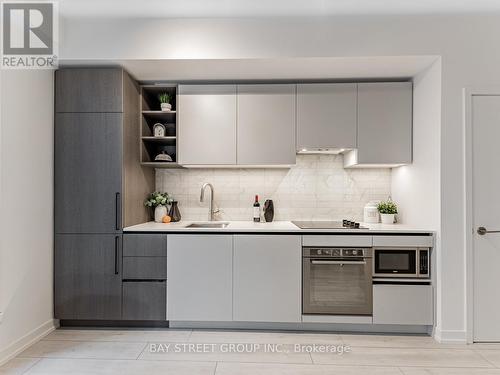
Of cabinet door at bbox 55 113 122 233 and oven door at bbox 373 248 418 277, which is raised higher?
cabinet door at bbox 55 113 122 233

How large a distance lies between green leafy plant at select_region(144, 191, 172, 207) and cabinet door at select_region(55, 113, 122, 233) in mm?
521

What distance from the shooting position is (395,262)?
8.92 ft

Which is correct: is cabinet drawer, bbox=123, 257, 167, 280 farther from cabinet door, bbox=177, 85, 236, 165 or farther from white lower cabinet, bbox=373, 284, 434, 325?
white lower cabinet, bbox=373, 284, 434, 325

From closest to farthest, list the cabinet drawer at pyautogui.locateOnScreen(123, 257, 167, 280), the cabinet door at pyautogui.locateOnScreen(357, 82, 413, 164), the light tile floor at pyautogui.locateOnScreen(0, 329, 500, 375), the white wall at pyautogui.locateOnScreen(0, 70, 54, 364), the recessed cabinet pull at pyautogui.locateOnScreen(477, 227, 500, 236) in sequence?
1. the light tile floor at pyautogui.locateOnScreen(0, 329, 500, 375)
2. the white wall at pyautogui.locateOnScreen(0, 70, 54, 364)
3. the recessed cabinet pull at pyautogui.locateOnScreen(477, 227, 500, 236)
4. the cabinet drawer at pyautogui.locateOnScreen(123, 257, 167, 280)
5. the cabinet door at pyautogui.locateOnScreen(357, 82, 413, 164)

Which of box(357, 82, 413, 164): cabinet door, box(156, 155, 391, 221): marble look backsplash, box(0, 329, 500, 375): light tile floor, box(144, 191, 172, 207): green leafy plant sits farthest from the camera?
box(156, 155, 391, 221): marble look backsplash

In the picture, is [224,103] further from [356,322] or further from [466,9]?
[356,322]

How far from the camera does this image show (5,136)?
2295 mm

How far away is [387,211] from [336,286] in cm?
100

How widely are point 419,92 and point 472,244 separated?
1365 millimetres

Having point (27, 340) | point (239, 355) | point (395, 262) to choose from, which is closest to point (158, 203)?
point (27, 340)

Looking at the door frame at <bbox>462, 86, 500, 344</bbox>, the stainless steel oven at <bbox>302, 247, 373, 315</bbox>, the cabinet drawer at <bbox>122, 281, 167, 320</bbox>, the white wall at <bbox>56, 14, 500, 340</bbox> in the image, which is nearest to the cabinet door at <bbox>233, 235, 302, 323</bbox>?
the stainless steel oven at <bbox>302, 247, 373, 315</bbox>

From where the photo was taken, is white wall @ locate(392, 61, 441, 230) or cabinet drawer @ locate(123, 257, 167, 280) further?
cabinet drawer @ locate(123, 257, 167, 280)

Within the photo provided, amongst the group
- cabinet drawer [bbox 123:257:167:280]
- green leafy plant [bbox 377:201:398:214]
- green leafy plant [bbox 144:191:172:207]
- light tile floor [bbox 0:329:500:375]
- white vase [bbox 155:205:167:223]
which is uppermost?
green leafy plant [bbox 144:191:172:207]

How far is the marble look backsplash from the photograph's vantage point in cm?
346
